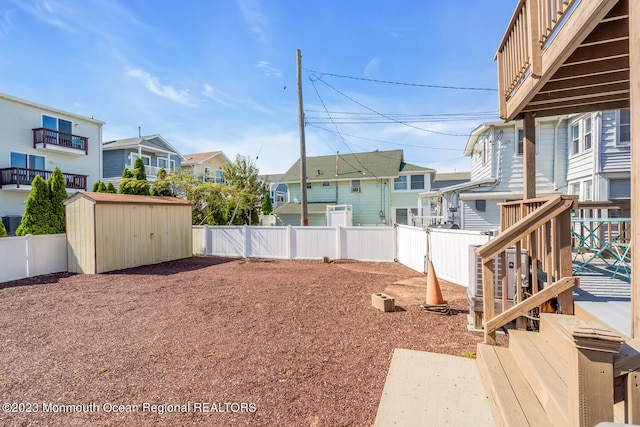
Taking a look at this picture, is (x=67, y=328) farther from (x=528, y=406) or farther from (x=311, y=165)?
(x=311, y=165)

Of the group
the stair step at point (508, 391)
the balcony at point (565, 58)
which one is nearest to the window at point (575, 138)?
the balcony at point (565, 58)

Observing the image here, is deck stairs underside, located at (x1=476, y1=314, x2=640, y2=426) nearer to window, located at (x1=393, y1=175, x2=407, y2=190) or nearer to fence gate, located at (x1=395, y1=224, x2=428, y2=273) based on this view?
fence gate, located at (x1=395, y1=224, x2=428, y2=273)

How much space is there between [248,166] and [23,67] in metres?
9.39

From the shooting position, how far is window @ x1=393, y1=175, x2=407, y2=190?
65.1ft

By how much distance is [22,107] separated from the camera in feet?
50.3

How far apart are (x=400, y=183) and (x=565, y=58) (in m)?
17.6

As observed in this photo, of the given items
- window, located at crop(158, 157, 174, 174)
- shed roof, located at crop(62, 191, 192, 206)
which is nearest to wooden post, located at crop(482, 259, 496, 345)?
shed roof, located at crop(62, 191, 192, 206)

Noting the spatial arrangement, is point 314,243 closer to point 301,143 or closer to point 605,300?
point 301,143

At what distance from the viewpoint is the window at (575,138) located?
10828 millimetres

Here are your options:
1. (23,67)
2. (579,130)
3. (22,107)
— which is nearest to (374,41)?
(579,130)

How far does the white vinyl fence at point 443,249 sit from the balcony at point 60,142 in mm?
18753

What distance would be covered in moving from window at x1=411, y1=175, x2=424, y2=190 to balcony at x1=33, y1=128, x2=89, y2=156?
2033 cm

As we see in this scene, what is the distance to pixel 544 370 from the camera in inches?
85.7

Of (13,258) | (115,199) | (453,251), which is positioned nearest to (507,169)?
(453,251)
